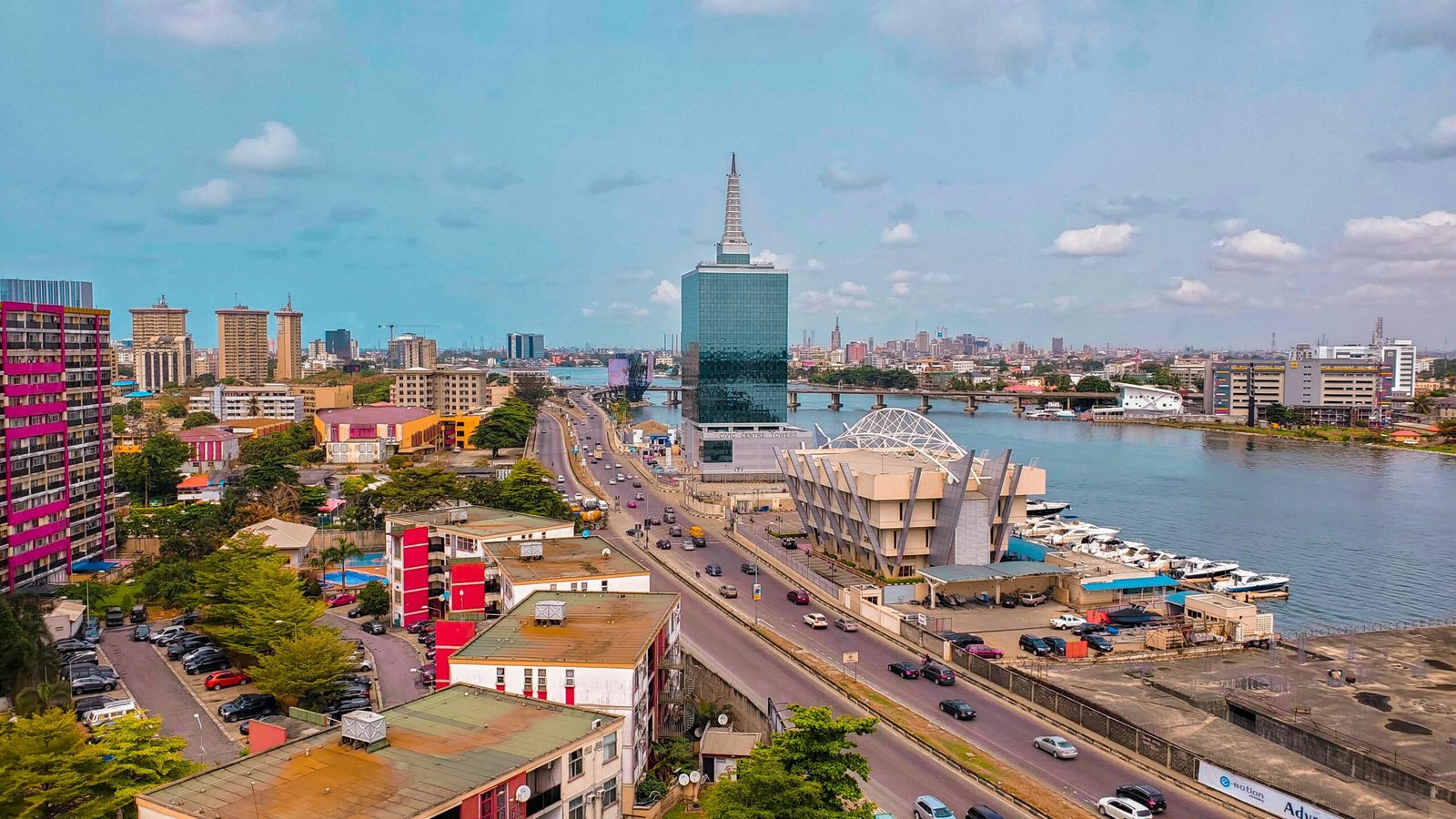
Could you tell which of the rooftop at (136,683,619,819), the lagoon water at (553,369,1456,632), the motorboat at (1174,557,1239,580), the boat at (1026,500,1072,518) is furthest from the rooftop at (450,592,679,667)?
the boat at (1026,500,1072,518)

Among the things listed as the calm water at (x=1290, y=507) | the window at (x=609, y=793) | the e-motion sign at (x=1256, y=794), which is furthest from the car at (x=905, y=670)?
the calm water at (x=1290, y=507)

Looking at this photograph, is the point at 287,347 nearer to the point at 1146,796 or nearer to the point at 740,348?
the point at 740,348

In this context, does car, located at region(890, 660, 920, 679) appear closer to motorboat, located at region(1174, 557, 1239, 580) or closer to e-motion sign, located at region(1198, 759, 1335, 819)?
e-motion sign, located at region(1198, 759, 1335, 819)

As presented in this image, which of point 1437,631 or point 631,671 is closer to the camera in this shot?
point 631,671

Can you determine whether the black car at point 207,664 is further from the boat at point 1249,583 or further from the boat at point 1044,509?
the boat at point 1044,509

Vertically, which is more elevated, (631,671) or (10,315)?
(10,315)

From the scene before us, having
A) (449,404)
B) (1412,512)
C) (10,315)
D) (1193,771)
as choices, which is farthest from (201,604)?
(449,404)

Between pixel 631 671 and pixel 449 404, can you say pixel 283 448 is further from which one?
pixel 631 671
